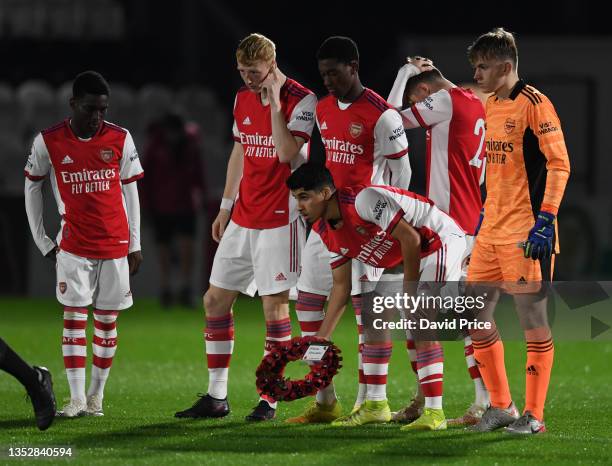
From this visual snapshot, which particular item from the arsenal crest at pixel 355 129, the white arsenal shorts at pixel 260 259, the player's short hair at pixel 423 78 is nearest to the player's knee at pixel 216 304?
the white arsenal shorts at pixel 260 259

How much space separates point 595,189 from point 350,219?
14.7 m

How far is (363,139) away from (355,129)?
0.07 m

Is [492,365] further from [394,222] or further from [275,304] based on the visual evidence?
[275,304]

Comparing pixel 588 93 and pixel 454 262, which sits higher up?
pixel 588 93

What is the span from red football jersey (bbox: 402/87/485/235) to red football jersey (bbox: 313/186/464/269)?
351 mm

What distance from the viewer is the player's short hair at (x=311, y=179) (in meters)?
6.55

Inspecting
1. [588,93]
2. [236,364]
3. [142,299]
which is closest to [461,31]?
[588,93]

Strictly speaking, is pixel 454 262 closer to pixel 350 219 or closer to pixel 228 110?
pixel 350 219

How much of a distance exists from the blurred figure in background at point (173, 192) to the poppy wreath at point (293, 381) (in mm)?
7673

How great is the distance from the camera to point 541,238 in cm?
638

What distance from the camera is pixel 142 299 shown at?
49.8 feet

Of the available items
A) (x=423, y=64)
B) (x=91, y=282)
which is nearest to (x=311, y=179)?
(x=423, y=64)

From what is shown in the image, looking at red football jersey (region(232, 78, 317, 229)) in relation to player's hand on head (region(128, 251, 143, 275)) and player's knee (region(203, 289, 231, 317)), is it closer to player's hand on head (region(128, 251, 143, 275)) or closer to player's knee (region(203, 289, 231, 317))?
player's knee (region(203, 289, 231, 317))

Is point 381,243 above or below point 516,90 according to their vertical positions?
below
